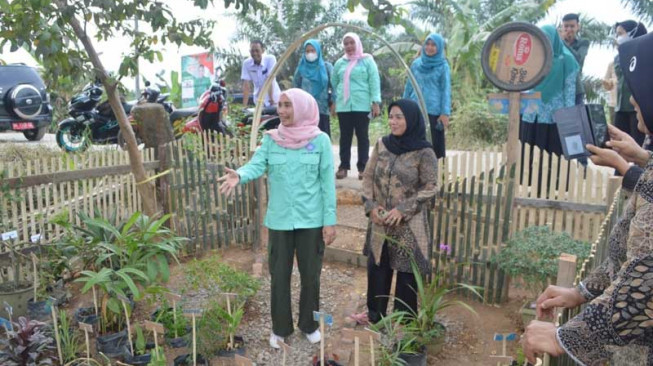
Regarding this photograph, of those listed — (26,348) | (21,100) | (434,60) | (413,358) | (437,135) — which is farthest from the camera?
(21,100)

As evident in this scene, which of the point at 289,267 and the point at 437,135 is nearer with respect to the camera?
the point at 289,267

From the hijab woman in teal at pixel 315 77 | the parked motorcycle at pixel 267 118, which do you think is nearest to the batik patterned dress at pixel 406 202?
the hijab woman in teal at pixel 315 77

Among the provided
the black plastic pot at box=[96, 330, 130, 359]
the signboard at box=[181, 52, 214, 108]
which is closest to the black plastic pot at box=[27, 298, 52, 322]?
the black plastic pot at box=[96, 330, 130, 359]

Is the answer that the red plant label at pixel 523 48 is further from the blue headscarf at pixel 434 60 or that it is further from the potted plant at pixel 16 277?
the potted plant at pixel 16 277

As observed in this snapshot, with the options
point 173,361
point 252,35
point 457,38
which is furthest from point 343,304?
point 252,35

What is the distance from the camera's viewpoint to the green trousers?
11.4 feet

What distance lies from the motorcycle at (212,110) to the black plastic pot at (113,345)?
5114mm

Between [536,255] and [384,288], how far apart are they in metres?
1.04

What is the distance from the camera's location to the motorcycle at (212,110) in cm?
820

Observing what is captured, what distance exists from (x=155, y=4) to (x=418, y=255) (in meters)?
2.50

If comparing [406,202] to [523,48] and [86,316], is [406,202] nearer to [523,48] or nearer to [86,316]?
[523,48]

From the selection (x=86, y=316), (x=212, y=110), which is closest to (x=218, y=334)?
(x=86, y=316)

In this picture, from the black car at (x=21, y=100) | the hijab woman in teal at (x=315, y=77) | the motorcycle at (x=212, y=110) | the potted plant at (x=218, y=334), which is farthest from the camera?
the black car at (x=21, y=100)

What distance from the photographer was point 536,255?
11.9 feet
